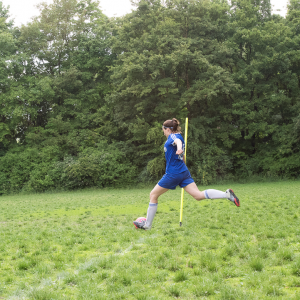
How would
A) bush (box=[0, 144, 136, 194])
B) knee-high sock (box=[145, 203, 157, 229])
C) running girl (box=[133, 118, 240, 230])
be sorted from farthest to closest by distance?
1. bush (box=[0, 144, 136, 194])
2. knee-high sock (box=[145, 203, 157, 229])
3. running girl (box=[133, 118, 240, 230])

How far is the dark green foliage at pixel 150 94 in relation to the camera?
25016 millimetres

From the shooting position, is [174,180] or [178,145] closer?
[178,145]

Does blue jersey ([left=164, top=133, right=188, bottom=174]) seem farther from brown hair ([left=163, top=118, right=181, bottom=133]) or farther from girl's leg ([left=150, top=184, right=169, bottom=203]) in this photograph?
girl's leg ([left=150, top=184, right=169, bottom=203])

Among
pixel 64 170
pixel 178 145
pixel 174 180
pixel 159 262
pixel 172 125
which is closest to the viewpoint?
pixel 159 262

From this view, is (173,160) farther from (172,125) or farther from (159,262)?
(159,262)

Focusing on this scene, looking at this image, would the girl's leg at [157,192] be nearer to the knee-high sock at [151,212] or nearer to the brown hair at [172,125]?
the knee-high sock at [151,212]

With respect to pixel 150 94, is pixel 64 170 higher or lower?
lower

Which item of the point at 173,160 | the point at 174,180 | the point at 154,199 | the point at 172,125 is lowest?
the point at 154,199

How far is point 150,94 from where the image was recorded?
2650 cm

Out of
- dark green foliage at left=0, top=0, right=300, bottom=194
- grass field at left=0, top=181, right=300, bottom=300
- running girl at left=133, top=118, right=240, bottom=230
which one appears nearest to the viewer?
grass field at left=0, top=181, right=300, bottom=300

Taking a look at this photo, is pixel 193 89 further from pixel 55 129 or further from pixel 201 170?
pixel 55 129

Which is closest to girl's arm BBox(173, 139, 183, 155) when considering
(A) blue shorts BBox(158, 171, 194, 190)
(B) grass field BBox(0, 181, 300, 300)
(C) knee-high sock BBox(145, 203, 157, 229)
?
(A) blue shorts BBox(158, 171, 194, 190)

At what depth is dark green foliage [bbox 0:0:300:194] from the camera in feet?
82.1

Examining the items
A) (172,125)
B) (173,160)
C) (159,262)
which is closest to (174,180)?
(173,160)
